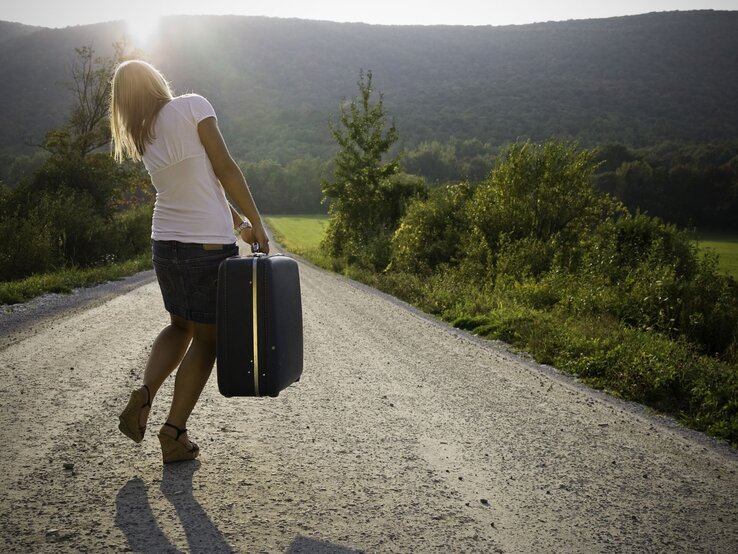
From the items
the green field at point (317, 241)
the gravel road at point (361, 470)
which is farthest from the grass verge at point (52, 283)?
the green field at point (317, 241)

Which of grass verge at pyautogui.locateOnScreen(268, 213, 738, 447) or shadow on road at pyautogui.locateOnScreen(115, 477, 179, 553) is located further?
grass verge at pyautogui.locateOnScreen(268, 213, 738, 447)

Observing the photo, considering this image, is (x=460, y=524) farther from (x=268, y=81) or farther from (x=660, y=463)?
(x=268, y=81)

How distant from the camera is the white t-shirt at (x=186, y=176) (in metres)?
2.91

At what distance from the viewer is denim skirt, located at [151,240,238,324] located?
9.61ft

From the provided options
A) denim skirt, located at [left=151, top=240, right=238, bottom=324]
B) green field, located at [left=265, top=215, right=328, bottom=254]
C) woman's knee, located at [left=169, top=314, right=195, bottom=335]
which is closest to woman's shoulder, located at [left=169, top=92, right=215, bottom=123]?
denim skirt, located at [left=151, top=240, right=238, bottom=324]

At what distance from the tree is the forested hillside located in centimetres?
4604

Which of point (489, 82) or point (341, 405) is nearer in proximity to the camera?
point (341, 405)

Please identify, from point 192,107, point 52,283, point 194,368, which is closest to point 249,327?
point 194,368

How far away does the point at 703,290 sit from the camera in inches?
398

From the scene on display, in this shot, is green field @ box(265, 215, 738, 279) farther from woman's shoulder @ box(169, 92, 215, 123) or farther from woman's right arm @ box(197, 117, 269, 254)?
woman's shoulder @ box(169, 92, 215, 123)

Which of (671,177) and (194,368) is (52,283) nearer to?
(194,368)

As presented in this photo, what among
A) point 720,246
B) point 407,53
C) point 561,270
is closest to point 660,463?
point 561,270

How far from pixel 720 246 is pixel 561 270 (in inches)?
1339

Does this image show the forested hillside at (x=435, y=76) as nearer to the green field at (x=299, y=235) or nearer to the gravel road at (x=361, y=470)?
the green field at (x=299, y=235)
